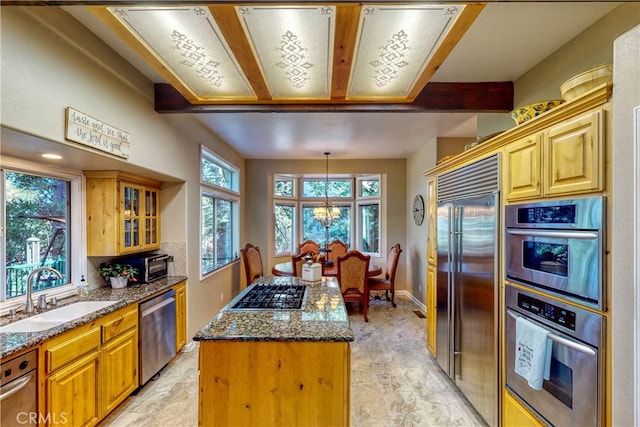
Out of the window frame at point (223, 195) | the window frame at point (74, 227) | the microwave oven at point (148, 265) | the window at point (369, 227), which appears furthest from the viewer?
the window at point (369, 227)

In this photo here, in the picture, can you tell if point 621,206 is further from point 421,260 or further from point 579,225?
point 421,260

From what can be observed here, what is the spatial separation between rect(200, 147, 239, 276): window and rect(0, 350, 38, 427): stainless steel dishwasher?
7.24 feet

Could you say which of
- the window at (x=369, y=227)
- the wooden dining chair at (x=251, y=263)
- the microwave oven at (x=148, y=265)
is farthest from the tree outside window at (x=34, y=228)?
the window at (x=369, y=227)

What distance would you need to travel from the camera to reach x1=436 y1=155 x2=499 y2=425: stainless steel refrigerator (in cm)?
205

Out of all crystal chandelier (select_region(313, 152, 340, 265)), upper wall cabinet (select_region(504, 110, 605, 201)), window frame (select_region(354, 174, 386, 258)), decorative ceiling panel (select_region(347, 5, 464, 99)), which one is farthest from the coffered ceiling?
window frame (select_region(354, 174, 386, 258))

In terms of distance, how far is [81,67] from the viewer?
6.17 ft

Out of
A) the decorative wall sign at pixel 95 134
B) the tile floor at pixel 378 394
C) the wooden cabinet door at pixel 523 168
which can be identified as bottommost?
the tile floor at pixel 378 394

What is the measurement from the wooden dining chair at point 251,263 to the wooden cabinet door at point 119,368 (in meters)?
2.27

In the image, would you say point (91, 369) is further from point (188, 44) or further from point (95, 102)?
point (188, 44)

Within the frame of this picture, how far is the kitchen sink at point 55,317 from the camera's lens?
1881 millimetres

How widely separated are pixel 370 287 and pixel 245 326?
134 inches

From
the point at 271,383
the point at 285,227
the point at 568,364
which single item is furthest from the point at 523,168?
the point at 285,227

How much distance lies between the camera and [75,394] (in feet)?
6.09

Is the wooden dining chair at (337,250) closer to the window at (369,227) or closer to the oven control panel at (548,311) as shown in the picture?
the window at (369,227)
